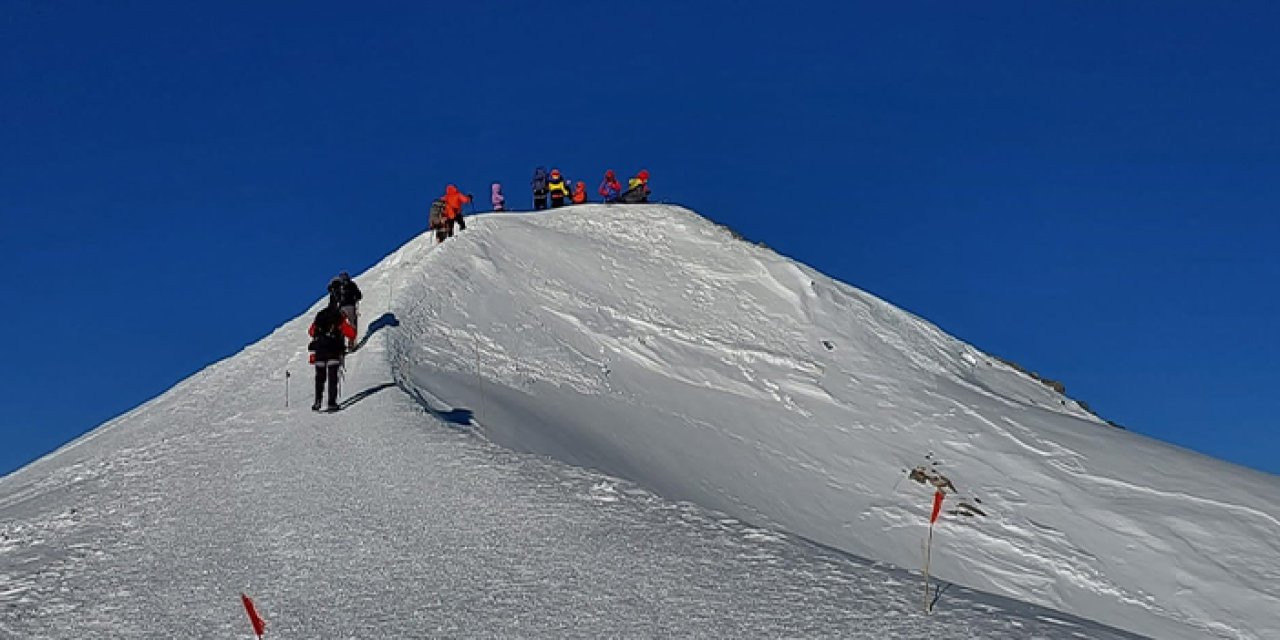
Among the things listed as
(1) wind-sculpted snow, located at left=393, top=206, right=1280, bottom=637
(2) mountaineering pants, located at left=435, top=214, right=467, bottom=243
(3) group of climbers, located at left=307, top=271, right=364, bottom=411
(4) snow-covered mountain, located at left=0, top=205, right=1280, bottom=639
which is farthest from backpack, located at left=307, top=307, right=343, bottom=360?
(2) mountaineering pants, located at left=435, top=214, right=467, bottom=243

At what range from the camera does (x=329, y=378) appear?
14.7 meters

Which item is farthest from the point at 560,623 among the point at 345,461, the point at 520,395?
the point at 520,395

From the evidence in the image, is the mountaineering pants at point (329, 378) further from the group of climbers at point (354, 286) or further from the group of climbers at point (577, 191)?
the group of climbers at point (577, 191)

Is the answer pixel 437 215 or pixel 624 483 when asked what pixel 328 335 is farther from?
pixel 437 215

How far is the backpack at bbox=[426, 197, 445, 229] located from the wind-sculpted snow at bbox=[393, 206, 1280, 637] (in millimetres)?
991

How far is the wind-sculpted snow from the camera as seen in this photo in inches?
691

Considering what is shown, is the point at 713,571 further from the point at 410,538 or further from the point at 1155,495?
the point at 1155,495

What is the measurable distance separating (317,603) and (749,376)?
17701 millimetres

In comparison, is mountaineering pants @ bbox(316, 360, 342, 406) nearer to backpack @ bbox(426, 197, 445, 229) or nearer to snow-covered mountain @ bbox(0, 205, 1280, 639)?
snow-covered mountain @ bbox(0, 205, 1280, 639)

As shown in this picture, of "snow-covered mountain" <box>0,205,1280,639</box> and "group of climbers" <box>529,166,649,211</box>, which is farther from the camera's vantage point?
"group of climbers" <box>529,166,649,211</box>

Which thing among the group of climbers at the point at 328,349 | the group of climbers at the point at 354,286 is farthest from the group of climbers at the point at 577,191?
the group of climbers at the point at 328,349

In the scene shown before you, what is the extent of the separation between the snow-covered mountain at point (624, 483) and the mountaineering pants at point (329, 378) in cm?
45

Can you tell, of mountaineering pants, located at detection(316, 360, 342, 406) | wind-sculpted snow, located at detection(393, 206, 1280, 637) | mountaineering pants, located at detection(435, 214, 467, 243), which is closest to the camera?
mountaineering pants, located at detection(316, 360, 342, 406)

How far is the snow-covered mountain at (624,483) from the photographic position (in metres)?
7.80
